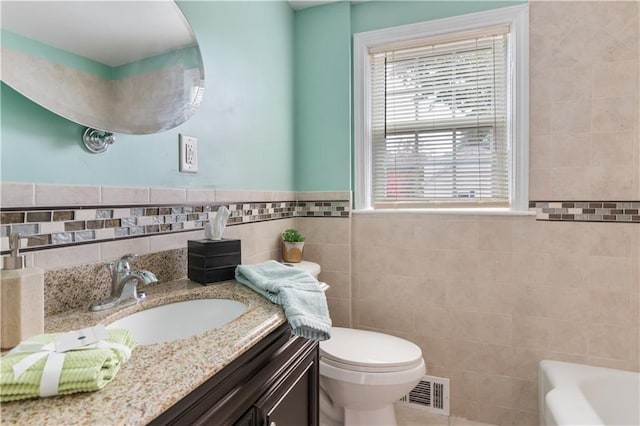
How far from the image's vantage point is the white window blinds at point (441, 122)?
188 cm

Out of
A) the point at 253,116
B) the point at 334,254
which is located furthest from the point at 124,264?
the point at 334,254

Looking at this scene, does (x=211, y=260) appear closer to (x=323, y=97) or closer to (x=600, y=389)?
(x=323, y=97)

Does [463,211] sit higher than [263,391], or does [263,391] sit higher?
[463,211]

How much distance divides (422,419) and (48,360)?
74.1 inches

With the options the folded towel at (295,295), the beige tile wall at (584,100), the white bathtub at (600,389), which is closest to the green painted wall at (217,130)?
the folded towel at (295,295)

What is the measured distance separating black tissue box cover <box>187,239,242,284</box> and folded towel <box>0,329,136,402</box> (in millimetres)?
570

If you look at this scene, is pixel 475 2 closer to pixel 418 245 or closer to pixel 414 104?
pixel 414 104

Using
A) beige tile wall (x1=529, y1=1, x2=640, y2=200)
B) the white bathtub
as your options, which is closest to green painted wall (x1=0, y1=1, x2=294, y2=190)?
beige tile wall (x1=529, y1=1, x2=640, y2=200)

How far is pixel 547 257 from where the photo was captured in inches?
67.4

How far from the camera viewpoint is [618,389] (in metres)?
1.53

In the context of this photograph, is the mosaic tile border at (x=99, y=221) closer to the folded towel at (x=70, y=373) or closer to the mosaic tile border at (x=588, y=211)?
the folded towel at (x=70, y=373)

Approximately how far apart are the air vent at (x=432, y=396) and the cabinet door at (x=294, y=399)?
1027mm

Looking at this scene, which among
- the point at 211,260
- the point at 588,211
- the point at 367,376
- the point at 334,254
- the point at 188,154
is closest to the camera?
the point at 211,260

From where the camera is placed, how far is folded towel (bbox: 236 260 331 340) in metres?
0.89
